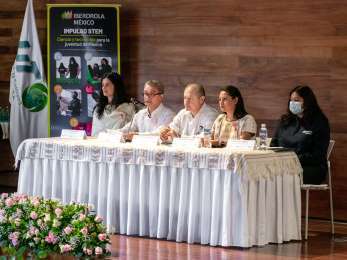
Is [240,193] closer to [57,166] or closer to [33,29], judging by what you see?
[57,166]

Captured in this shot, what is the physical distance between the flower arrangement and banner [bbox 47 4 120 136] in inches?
188

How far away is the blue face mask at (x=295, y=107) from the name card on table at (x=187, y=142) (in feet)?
2.80

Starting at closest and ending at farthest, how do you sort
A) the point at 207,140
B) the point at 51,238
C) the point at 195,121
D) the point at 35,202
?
the point at 51,238, the point at 35,202, the point at 207,140, the point at 195,121

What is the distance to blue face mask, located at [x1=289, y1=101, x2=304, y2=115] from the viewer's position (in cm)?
819

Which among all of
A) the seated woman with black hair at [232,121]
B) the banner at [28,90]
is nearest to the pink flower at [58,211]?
the seated woman with black hair at [232,121]

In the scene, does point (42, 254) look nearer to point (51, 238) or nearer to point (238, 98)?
point (51, 238)

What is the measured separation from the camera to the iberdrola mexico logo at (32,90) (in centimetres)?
1098

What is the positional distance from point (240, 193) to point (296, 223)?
797mm

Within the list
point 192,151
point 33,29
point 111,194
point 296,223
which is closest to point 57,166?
point 111,194

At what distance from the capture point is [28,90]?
36.1 ft

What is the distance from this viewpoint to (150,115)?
29.4 ft

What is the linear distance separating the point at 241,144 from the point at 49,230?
2723 millimetres

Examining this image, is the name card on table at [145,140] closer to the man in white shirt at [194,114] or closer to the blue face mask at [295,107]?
the man in white shirt at [194,114]

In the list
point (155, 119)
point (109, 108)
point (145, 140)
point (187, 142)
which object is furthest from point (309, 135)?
point (109, 108)
